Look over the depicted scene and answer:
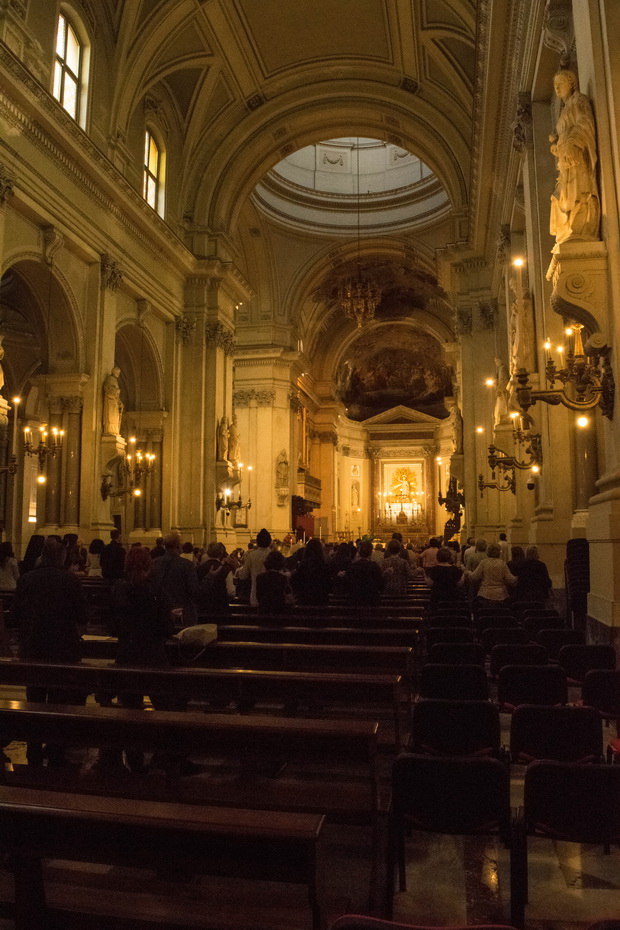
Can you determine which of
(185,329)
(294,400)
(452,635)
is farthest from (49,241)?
(294,400)

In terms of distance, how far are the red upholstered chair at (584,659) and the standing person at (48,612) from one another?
10.9 ft

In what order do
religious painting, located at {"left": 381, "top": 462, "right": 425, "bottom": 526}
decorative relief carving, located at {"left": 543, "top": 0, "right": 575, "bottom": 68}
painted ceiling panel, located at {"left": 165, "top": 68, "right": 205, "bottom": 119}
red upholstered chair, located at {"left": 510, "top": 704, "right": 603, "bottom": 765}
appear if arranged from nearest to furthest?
red upholstered chair, located at {"left": 510, "top": 704, "right": 603, "bottom": 765} < decorative relief carving, located at {"left": 543, "top": 0, "right": 575, "bottom": 68} < painted ceiling panel, located at {"left": 165, "top": 68, "right": 205, "bottom": 119} < religious painting, located at {"left": 381, "top": 462, "right": 425, "bottom": 526}

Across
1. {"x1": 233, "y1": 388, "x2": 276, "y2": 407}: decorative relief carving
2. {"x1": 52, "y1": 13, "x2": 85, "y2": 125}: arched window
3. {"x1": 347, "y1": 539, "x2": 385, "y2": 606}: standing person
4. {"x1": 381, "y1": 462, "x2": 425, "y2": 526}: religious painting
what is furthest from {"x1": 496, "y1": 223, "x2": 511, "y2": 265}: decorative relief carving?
{"x1": 381, "y1": 462, "x2": 425, "y2": 526}: religious painting

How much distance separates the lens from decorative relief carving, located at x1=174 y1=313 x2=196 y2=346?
19.6 meters

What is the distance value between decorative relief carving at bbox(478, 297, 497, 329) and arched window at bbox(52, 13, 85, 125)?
33.5 ft

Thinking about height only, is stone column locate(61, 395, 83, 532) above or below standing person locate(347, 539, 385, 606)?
above

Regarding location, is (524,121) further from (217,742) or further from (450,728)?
(217,742)

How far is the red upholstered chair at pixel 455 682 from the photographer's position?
4305mm

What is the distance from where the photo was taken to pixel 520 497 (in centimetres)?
1331

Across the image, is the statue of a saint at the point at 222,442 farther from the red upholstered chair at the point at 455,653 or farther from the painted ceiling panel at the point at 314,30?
the red upholstered chair at the point at 455,653

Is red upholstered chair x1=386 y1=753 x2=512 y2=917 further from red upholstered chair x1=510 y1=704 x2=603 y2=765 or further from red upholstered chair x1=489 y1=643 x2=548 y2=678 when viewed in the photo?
red upholstered chair x1=489 y1=643 x2=548 y2=678

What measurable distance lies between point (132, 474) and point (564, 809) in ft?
50.6

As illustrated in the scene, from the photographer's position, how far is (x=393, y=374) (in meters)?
42.4

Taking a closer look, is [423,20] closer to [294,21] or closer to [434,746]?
[294,21]
